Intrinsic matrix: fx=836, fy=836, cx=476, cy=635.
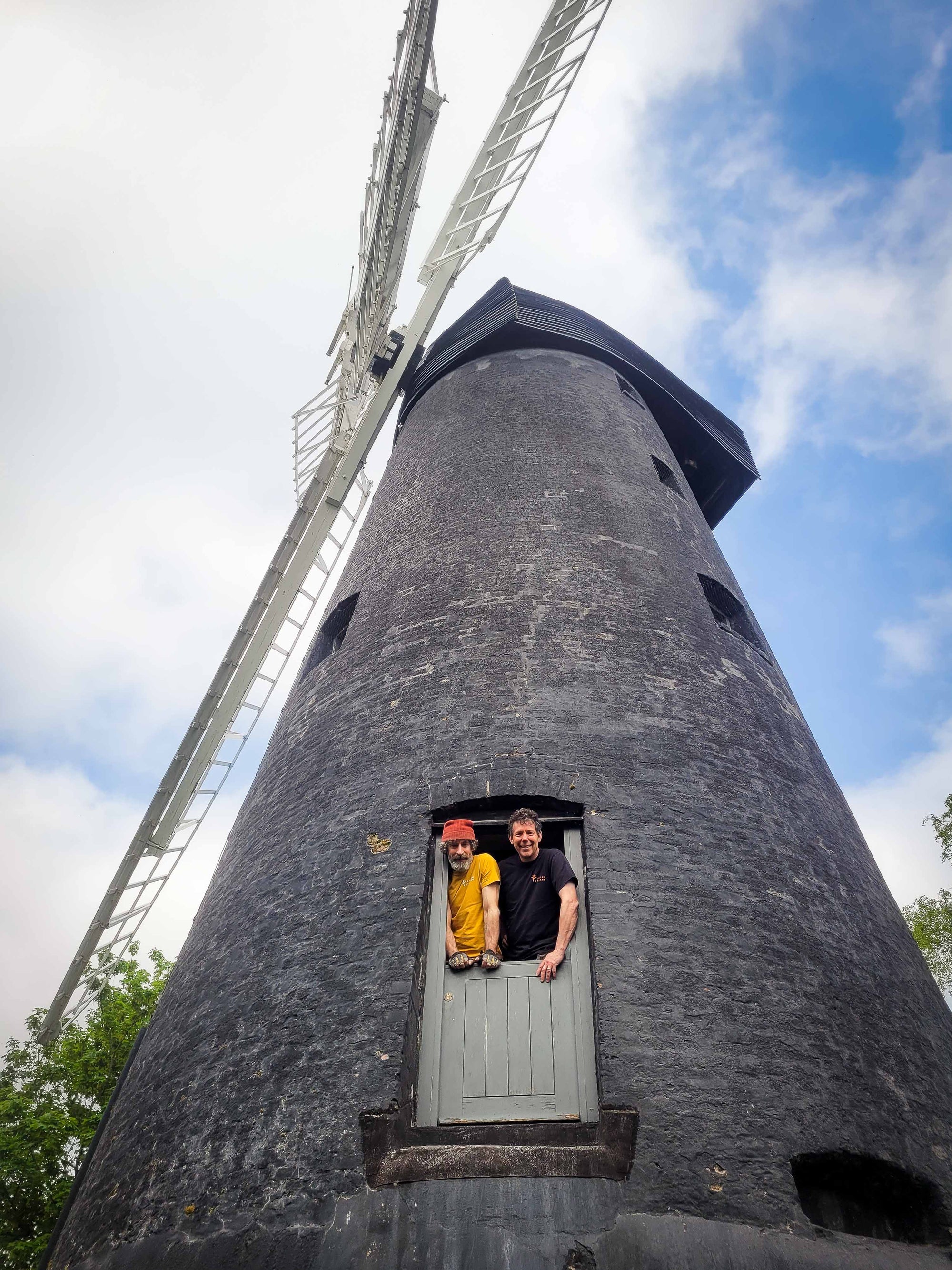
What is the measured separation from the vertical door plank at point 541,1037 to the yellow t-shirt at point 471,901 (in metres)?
0.41

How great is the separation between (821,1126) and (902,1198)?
1.90 ft

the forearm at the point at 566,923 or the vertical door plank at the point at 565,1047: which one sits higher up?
the forearm at the point at 566,923

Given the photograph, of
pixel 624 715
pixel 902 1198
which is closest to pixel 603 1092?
pixel 902 1198

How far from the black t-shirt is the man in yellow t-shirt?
9 cm

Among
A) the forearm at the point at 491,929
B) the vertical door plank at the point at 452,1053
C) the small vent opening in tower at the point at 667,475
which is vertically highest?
the small vent opening in tower at the point at 667,475

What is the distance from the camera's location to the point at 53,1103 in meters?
15.2

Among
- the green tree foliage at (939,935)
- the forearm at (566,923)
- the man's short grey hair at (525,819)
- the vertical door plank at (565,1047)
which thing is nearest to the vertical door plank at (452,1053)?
the vertical door plank at (565,1047)

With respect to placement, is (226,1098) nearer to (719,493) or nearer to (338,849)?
(338,849)

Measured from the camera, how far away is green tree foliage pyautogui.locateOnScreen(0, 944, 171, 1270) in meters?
13.0

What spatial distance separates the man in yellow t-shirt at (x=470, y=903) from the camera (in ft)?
15.9

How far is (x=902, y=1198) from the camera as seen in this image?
13.4 ft

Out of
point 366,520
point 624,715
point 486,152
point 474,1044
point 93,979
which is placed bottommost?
point 474,1044

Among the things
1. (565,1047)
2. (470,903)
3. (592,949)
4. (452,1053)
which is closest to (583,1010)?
(565,1047)

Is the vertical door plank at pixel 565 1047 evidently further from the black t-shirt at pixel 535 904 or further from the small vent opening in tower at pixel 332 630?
the small vent opening in tower at pixel 332 630
